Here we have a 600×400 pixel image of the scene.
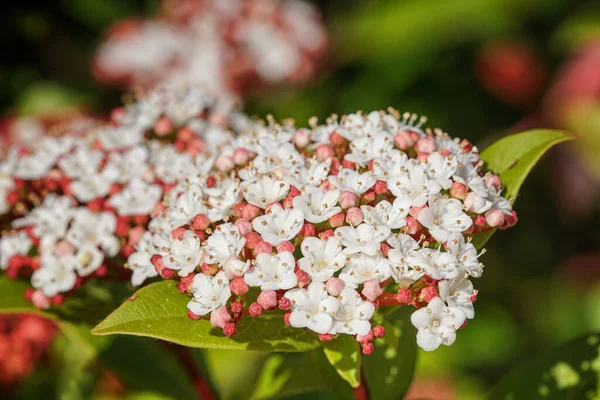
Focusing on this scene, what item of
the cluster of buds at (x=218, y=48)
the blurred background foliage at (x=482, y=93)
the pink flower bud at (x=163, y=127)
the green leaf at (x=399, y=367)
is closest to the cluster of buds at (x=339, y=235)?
the green leaf at (x=399, y=367)

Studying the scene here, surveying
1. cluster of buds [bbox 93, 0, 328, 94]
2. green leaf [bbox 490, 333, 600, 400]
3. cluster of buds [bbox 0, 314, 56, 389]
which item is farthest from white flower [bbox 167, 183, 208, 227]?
cluster of buds [bbox 93, 0, 328, 94]

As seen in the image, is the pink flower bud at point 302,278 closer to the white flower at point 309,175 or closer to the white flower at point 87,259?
the white flower at point 309,175

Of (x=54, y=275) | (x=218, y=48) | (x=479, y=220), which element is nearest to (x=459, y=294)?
(x=479, y=220)

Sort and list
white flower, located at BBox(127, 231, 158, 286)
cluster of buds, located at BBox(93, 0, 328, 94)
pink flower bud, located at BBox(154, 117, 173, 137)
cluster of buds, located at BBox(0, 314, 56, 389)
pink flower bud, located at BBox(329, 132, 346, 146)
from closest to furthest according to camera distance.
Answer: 1. white flower, located at BBox(127, 231, 158, 286)
2. pink flower bud, located at BBox(329, 132, 346, 146)
3. pink flower bud, located at BBox(154, 117, 173, 137)
4. cluster of buds, located at BBox(0, 314, 56, 389)
5. cluster of buds, located at BBox(93, 0, 328, 94)

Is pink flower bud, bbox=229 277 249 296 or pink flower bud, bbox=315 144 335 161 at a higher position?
pink flower bud, bbox=315 144 335 161

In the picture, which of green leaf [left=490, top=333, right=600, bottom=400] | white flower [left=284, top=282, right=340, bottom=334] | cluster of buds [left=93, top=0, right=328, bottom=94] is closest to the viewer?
white flower [left=284, top=282, right=340, bottom=334]

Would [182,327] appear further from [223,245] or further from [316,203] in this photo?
[316,203]

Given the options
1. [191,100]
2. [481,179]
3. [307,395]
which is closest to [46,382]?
[307,395]

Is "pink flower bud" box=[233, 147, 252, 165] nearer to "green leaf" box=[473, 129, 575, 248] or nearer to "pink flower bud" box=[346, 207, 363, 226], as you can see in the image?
"pink flower bud" box=[346, 207, 363, 226]
